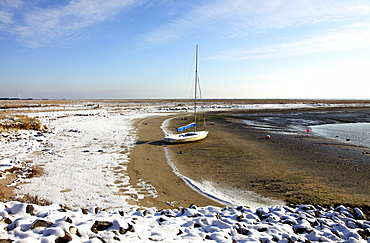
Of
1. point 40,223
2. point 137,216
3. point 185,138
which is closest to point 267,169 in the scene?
point 185,138

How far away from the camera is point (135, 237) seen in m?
5.77

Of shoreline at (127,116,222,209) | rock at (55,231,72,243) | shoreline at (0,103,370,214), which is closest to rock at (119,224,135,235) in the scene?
rock at (55,231,72,243)

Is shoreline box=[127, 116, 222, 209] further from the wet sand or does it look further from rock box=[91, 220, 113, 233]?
rock box=[91, 220, 113, 233]

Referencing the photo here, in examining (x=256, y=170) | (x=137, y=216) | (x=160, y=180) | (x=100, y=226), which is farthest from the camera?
(x=256, y=170)

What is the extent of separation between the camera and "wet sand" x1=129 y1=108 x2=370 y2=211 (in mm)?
9633

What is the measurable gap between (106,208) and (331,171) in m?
10.9

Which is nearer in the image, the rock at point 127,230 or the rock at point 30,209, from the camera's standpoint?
the rock at point 127,230

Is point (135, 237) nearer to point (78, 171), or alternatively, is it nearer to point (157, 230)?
point (157, 230)

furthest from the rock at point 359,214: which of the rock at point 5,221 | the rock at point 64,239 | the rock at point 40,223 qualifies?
the rock at point 5,221

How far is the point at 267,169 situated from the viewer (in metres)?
13.0

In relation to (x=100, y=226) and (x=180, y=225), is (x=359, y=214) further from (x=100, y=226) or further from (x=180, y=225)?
(x=100, y=226)

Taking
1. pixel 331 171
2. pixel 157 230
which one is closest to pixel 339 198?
pixel 331 171

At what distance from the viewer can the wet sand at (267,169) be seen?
9.63m

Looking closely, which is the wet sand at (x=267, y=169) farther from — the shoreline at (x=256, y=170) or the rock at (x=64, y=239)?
the rock at (x=64, y=239)
